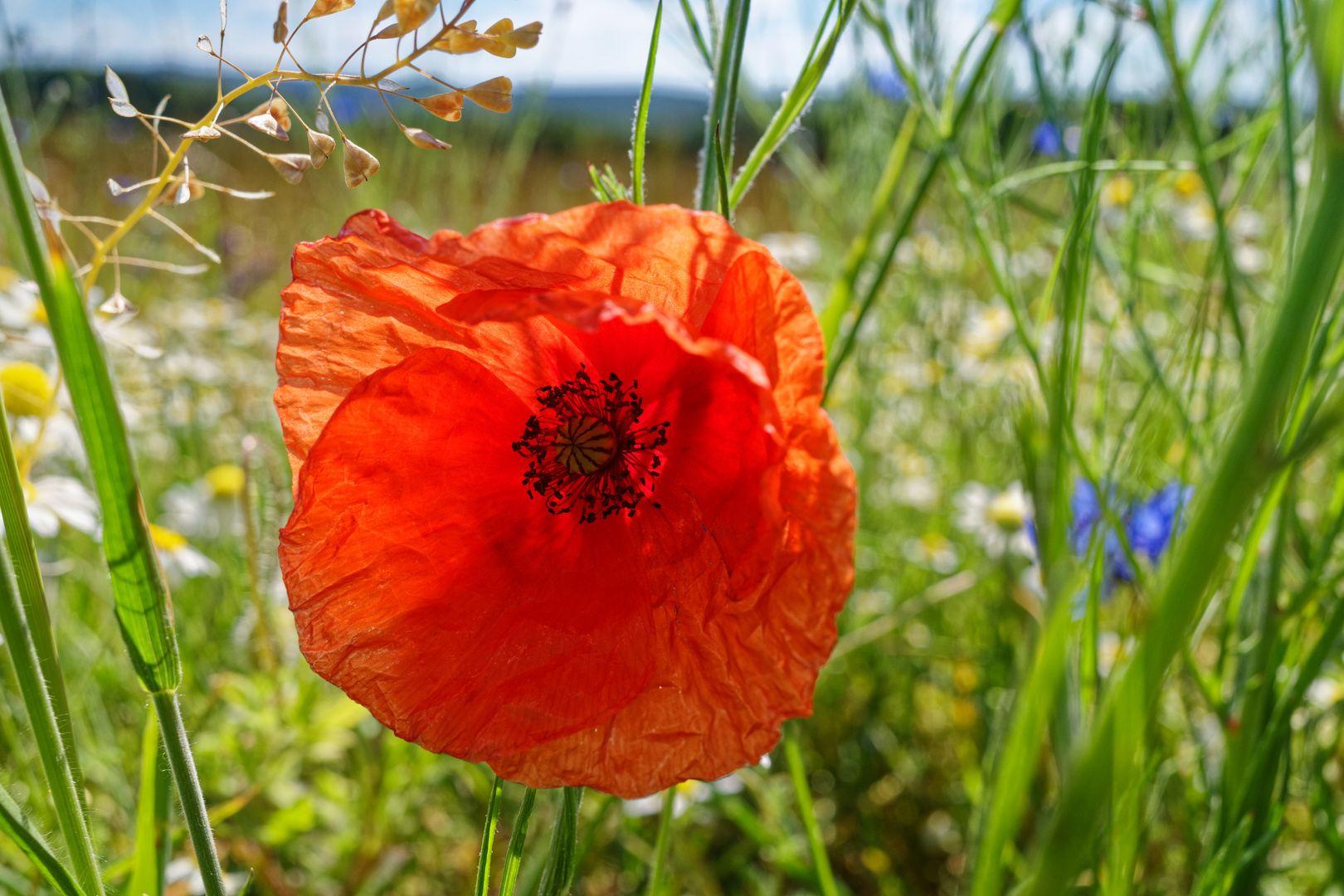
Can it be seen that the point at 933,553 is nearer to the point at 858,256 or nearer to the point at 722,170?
the point at 858,256

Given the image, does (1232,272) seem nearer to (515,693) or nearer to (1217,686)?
(1217,686)

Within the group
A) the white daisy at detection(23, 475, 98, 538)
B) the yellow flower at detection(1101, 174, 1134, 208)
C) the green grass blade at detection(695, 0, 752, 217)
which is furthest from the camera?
the yellow flower at detection(1101, 174, 1134, 208)

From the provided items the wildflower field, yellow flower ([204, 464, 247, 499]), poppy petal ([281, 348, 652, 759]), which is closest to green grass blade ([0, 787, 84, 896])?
the wildflower field

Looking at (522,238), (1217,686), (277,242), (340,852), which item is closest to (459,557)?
(522,238)

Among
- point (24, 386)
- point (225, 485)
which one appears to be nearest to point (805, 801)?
point (24, 386)

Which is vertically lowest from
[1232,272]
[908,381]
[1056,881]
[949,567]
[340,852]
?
[340,852]

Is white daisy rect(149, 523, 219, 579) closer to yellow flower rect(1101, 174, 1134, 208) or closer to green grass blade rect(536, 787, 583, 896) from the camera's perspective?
green grass blade rect(536, 787, 583, 896)

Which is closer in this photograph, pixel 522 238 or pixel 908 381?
pixel 522 238
